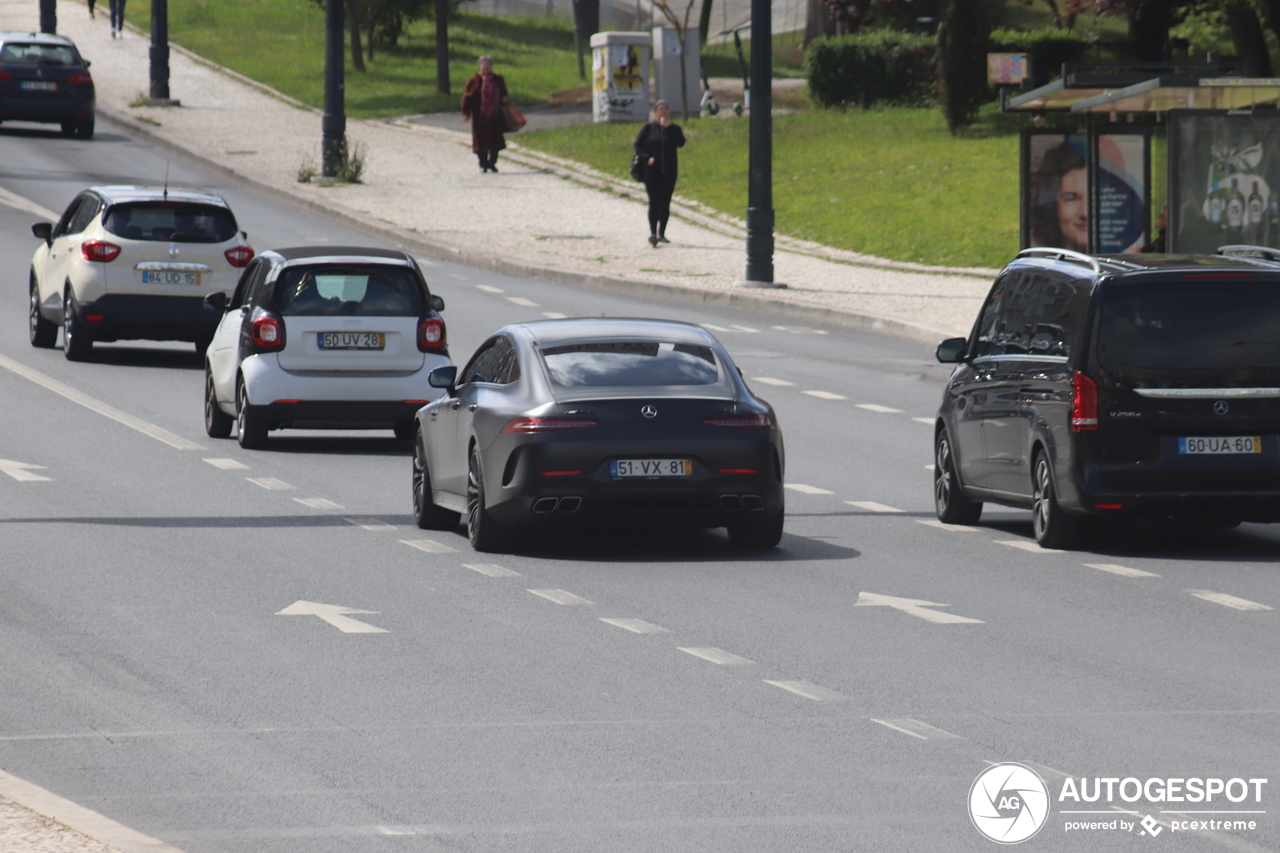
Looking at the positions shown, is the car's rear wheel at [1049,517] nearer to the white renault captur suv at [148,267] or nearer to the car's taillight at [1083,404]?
the car's taillight at [1083,404]

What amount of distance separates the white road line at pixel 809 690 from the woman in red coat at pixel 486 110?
3251 cm

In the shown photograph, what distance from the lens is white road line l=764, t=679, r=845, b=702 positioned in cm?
834

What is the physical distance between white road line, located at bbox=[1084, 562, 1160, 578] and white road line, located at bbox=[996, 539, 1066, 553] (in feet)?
1.80

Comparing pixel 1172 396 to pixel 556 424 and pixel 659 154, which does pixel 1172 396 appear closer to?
pixel 556 424

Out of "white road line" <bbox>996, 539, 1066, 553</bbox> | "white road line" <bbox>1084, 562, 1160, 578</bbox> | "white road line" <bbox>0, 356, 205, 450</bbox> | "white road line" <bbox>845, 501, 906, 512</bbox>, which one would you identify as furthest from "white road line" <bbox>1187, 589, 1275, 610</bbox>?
"white road line" <bbox>0, 356, 205, 450</bbox>

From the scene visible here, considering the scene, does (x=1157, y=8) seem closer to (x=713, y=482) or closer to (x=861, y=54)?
(x=861, y=54)

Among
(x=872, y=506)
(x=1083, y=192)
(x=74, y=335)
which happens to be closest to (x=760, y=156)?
(x=1083, y=192)

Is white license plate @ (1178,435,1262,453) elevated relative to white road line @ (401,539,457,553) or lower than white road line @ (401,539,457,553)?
elevated

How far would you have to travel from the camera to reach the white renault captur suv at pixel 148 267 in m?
22.4

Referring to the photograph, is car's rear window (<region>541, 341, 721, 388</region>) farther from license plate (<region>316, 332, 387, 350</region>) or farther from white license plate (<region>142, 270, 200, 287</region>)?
white license plate (<region>142, 270, 200, 287</region>)

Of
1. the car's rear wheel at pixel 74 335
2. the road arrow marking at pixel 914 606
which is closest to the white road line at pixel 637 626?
the road arrow marking at pixel 914 606

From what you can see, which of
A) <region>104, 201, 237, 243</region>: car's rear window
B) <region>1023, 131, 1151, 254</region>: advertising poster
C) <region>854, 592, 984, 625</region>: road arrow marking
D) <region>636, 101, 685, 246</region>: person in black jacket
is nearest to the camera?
<region>854, 592, 984, 625</region>: road arrow marking

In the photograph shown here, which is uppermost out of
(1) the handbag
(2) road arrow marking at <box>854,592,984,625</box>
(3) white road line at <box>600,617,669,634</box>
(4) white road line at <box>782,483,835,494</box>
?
(1) the handbag

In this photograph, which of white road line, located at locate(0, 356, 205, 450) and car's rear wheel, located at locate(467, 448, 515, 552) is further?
white road line, located at locate(0, 356, 205, 450)
